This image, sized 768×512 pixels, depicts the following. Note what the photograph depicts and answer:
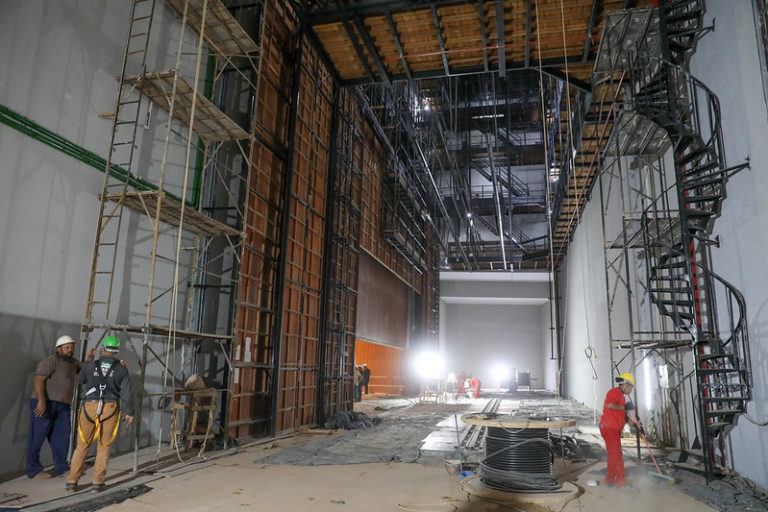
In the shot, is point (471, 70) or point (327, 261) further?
point (327, 261)

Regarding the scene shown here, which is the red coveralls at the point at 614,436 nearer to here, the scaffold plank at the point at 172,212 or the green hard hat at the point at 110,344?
the green hard hat at the point at 110,344

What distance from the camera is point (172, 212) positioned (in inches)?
389

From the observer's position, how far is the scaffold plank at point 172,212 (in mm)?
8789

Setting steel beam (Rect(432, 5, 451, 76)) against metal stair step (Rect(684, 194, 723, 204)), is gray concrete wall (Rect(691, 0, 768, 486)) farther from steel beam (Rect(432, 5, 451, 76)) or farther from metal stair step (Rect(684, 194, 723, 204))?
steel beam (Rect(432, 5, 451, 76))

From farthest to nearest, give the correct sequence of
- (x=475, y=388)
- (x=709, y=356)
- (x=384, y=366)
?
1. (x=384, y=366)
2. (x=475, y=388)
3. (x=709, y=356)

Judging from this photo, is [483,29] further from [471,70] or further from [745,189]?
[745,189]

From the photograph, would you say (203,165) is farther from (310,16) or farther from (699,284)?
(699,284)

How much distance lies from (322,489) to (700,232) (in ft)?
25.5

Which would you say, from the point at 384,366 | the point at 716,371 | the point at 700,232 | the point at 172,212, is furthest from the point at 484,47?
the point at 384,366

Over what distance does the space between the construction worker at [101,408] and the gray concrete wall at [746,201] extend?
8819mm

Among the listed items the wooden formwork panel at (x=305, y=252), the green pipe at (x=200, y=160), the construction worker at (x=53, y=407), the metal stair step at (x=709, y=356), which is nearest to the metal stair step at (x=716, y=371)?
the metal stair step at (x=709, y=356)

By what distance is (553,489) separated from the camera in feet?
23.5

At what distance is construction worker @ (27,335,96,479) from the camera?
24.6 feet

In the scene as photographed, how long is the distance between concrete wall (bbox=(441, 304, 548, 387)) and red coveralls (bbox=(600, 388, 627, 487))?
3177 cm
